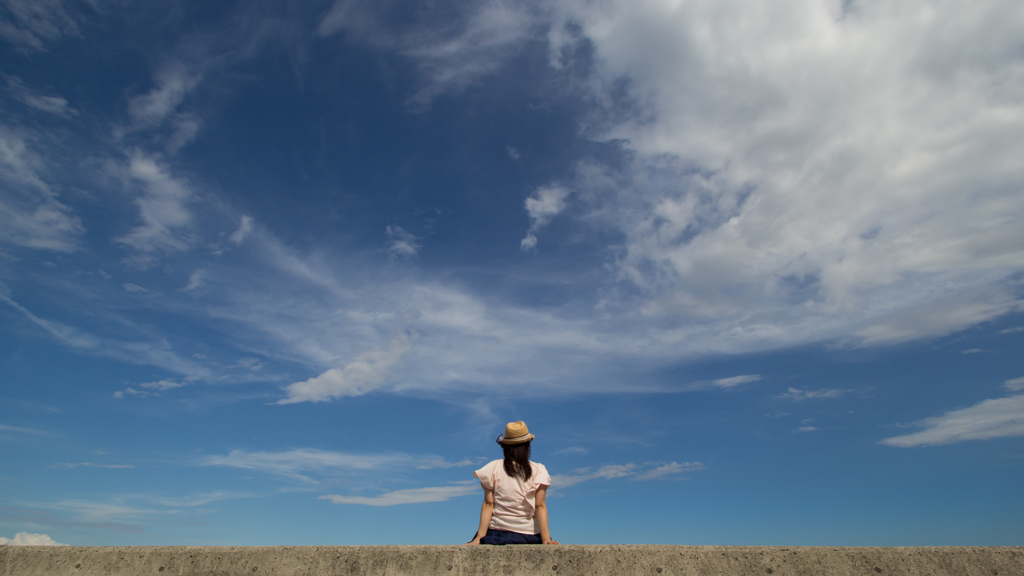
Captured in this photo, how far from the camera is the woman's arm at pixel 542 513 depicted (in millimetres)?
6172

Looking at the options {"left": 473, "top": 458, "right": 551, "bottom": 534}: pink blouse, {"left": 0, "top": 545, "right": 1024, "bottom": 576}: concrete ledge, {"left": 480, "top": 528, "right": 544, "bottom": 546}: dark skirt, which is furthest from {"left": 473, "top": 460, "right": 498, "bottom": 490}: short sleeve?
{"left": 0, "top": 545, "right": 1024, "bottom": 576}: concrete ledge

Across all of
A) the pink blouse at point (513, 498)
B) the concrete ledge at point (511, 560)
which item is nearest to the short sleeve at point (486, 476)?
the pink blouse at point (513, 498)

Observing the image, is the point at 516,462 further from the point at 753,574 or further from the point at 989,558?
the point at 989,558

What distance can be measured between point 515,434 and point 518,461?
33cm

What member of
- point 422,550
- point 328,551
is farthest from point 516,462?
point 328,551

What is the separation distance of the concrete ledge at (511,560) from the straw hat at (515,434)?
1551mm

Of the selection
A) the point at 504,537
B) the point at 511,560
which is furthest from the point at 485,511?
the point at 511,560

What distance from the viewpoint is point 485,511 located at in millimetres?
6258

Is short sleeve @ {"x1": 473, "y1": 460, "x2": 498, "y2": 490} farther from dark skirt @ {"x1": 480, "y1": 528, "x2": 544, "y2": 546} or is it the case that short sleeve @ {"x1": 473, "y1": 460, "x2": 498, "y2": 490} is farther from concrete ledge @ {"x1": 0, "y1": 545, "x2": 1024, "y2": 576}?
concrete ledge @ {"x1": 0, "y1": 545, "x2": 1024, "y2": 576}

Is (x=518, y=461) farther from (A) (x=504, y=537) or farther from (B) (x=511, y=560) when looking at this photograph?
(B) (x=511, y=560)

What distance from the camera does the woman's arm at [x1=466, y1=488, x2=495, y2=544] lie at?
6.14 meters

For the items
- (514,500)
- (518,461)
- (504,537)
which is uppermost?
(518,461)

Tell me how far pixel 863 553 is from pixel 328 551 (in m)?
5.20

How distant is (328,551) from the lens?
209 inches
